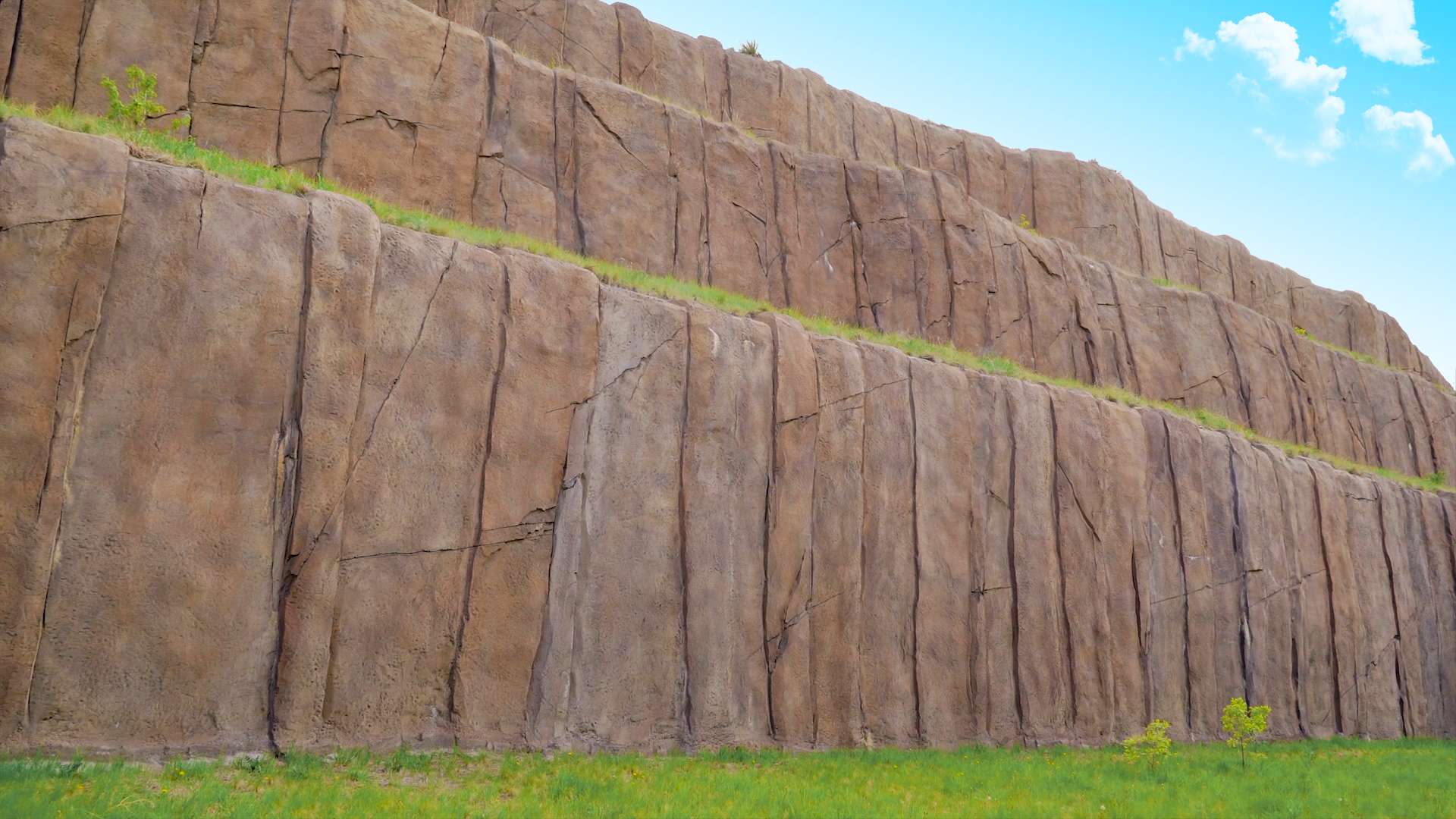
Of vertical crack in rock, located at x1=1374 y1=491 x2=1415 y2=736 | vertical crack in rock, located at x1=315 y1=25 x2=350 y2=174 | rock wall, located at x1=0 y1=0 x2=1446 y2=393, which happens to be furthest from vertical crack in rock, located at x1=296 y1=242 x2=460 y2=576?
vertical crack in rock, located at x1=1374 y1=491 x2=1415 y2=736

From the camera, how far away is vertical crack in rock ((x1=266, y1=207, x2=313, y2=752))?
10820 mm

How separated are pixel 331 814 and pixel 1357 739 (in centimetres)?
2271

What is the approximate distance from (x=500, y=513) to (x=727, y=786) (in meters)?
4.51

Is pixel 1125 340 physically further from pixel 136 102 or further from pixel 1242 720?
pixel 136 102

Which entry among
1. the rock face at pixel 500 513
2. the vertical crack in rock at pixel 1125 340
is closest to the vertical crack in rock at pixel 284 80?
the rock face at pixel 500 513

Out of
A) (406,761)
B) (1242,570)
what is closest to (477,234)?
(406,761)

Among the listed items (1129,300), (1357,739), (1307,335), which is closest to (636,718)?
(1357,739)

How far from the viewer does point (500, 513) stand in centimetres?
1288

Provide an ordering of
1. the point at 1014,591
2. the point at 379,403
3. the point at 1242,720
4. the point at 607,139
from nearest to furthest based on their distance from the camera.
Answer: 1. the point at 379,403
2. the point at 1242,720
3. the point at 1014,591
4. the point at 607,139

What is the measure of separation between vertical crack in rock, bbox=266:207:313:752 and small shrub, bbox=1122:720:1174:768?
12.9 metres

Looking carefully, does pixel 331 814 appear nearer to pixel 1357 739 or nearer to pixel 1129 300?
pixel 1357 739

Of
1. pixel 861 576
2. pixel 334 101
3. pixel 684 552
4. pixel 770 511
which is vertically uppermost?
pixel 334 101

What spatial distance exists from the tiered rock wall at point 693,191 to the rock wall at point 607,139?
0.14 ft

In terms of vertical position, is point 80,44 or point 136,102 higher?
point 80,44
